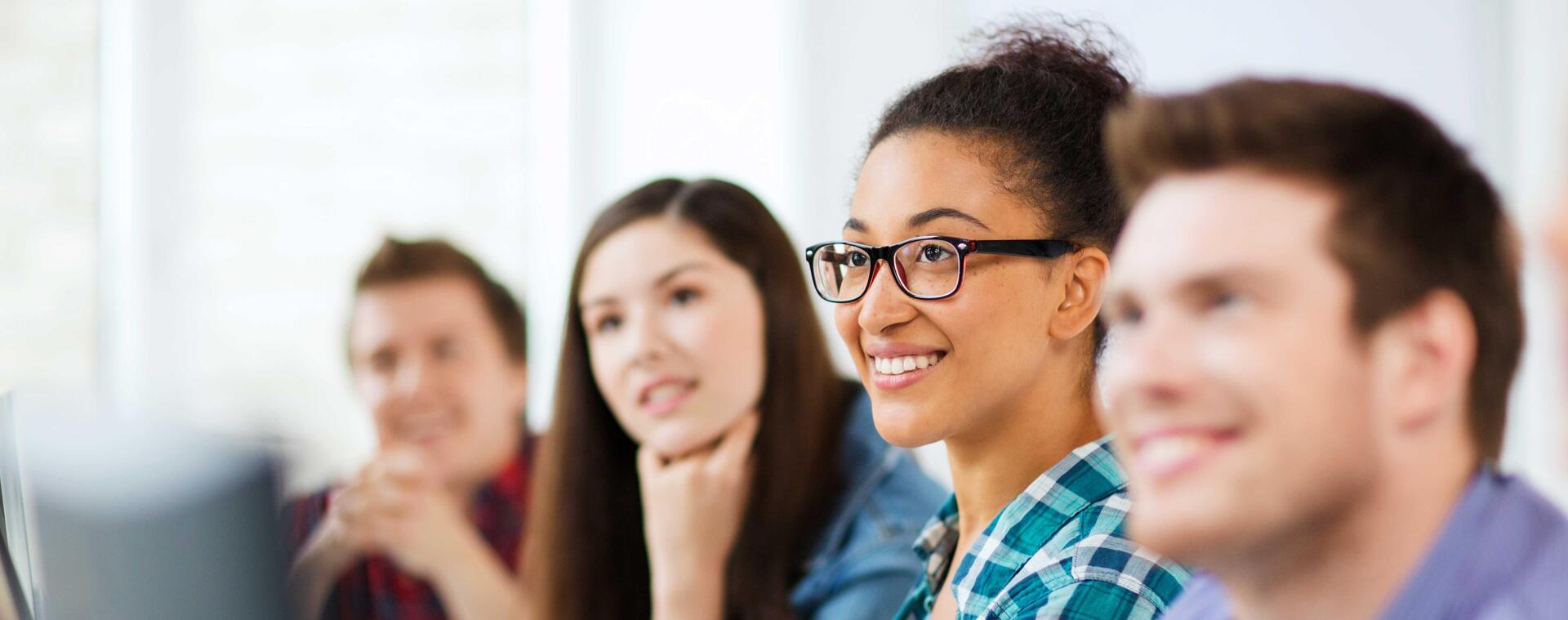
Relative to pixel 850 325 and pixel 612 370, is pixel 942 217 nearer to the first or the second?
pixel 850 325

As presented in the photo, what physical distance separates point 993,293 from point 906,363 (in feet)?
0.39

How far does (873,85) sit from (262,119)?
5.61 feet

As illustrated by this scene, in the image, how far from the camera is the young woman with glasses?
1.39m

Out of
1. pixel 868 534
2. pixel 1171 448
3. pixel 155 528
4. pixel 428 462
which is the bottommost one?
pixel 428 462

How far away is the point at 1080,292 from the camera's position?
144 cm

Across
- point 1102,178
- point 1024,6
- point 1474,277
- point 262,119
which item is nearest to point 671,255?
point 1102,178

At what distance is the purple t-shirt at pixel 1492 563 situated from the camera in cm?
75

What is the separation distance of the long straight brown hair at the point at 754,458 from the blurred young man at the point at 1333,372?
1274 millimetres

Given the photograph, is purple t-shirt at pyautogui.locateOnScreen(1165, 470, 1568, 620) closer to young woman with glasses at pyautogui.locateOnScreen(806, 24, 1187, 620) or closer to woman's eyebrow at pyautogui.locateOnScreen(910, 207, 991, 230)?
young woman with glasses at pyautogui.locateOnScreen(806, 24, 1187, 620)

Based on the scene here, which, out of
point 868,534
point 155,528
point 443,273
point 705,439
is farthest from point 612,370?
point 155,528

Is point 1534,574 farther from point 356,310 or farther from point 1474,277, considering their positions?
point 356,310

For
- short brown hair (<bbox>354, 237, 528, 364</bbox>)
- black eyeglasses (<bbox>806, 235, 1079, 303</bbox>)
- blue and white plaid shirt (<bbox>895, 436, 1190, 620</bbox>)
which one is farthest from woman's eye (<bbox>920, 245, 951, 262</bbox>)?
short brown hair (<bbox>354, 237, 528, 364</bbox>)

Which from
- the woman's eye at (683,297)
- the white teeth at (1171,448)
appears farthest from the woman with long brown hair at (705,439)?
the white teeth at (1171,448)

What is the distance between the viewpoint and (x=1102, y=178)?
148 centimetres
